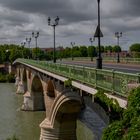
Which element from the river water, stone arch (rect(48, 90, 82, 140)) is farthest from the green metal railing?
the river water

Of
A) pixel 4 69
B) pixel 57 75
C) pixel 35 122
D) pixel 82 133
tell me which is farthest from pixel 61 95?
pixel 4 69

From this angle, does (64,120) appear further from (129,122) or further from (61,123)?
(129,122)

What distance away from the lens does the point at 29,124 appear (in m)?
43.2

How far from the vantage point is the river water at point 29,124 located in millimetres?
36453

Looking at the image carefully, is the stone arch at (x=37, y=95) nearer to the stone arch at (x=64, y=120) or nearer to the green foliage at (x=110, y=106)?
the stone arch at (x=64, y=120)

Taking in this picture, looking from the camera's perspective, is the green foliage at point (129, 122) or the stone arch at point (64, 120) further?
the stone arch at point (64, 120)

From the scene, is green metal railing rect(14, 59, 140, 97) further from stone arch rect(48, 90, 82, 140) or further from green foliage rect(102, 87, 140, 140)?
stone arch rect(48, 90, 82, 140)

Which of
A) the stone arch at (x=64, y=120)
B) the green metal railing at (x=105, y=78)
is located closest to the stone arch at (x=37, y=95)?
the stone arch at (x=64, y=120)

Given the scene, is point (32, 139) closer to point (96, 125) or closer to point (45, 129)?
point (45, 129)

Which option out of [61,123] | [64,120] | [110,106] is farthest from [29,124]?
[110,106]

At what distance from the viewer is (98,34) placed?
19.0m

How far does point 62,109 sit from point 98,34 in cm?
1333

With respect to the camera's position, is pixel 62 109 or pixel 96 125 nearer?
pixel 62 109

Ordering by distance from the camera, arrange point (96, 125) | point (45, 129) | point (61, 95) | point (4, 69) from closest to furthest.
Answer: point (61, 95)
point (45, 129)
point (96, 125)
point (4, 69)
